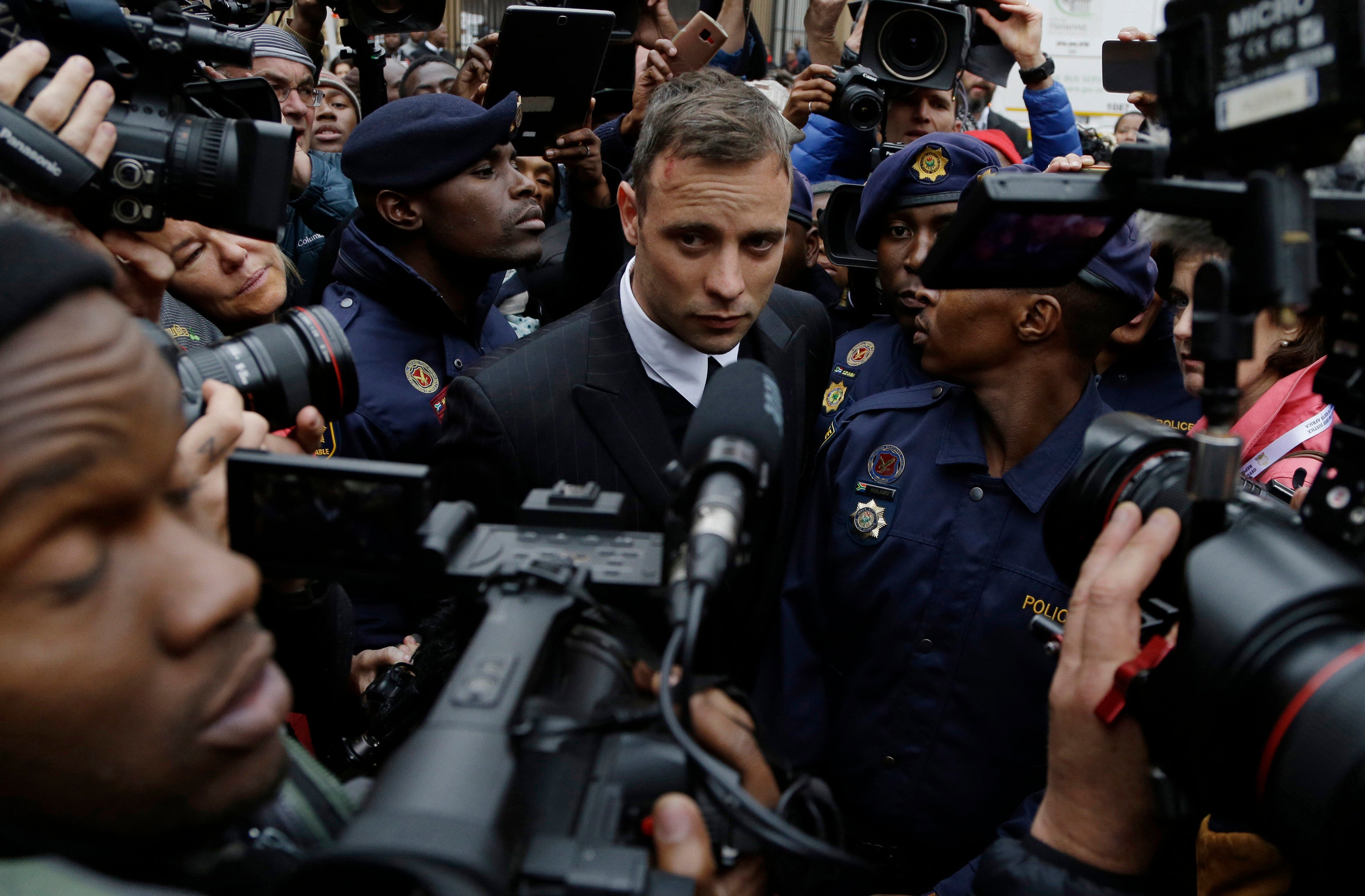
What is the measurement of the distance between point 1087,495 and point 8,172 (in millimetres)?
1611

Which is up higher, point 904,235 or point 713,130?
point 713,130

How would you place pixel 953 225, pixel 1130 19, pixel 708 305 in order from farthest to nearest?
1. pixel 1130 19
2. pixel 708 305
3. pixel 953 225

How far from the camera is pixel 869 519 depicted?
7.09ft

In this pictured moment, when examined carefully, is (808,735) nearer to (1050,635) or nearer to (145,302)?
(1050,635)

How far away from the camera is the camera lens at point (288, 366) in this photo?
1.58m

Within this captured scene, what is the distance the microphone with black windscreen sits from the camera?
3.08 feet

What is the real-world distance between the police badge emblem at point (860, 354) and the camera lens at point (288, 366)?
68.8 inches

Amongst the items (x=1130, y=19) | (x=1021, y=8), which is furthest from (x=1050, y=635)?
(x=1130, y=19)

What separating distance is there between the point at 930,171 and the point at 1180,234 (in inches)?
27.3

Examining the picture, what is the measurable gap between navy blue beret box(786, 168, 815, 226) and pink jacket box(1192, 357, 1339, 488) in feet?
5.46

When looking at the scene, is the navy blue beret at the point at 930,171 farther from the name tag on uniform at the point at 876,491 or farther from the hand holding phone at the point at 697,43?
the hand holding phone at the point at 697,43

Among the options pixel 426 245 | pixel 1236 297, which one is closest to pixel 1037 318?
pixel 1236 297

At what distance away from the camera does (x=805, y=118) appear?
4.18 metres

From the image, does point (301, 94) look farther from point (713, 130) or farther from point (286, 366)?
point (286, 366)
